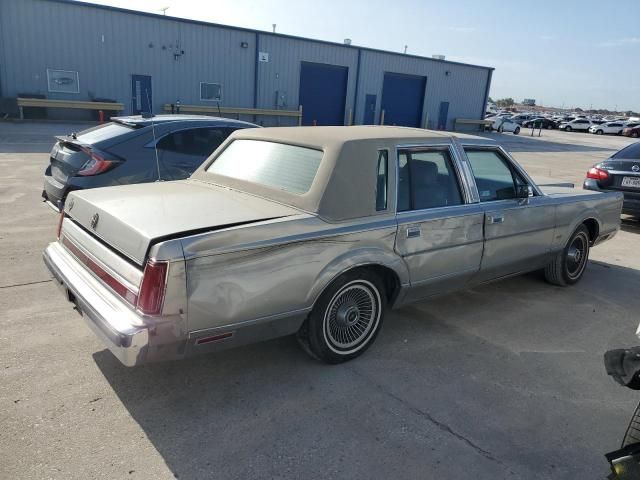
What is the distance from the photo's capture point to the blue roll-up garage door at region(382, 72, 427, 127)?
1246 inches

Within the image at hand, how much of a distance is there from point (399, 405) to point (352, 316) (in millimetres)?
717

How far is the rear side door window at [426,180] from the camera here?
3996 mm

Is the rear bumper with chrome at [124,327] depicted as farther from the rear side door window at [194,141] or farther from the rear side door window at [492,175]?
the rear side door window at [194,141]

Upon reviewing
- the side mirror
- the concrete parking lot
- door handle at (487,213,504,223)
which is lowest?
the concrete parking lot

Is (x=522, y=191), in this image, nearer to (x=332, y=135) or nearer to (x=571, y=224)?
(x=571, y=224)

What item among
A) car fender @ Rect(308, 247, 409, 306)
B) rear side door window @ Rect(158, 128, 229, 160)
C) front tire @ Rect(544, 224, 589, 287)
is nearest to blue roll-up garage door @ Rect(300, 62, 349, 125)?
rear side door window @ Rect(158, 128, 229, 160)

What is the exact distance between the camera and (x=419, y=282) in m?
4.09

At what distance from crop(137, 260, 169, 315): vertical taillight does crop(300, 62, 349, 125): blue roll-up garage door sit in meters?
26.4

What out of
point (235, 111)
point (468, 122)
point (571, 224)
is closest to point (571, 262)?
point (571, 224)

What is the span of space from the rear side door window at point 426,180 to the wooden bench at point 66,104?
2114 centimetres

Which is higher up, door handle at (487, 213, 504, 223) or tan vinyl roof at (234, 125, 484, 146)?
tan vinyl roof at (234, 125, 484, 146)

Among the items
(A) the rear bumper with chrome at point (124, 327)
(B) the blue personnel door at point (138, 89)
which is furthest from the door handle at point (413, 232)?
(B) the blue personnel door at point (138, 89)

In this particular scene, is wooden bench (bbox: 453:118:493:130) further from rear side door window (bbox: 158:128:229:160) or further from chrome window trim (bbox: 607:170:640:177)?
rear side door window (bbox: 158:128:229:160)

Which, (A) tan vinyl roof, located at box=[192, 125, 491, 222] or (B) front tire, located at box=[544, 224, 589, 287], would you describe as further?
(B) front tire, located at box=[544, 224, 589, 287]
